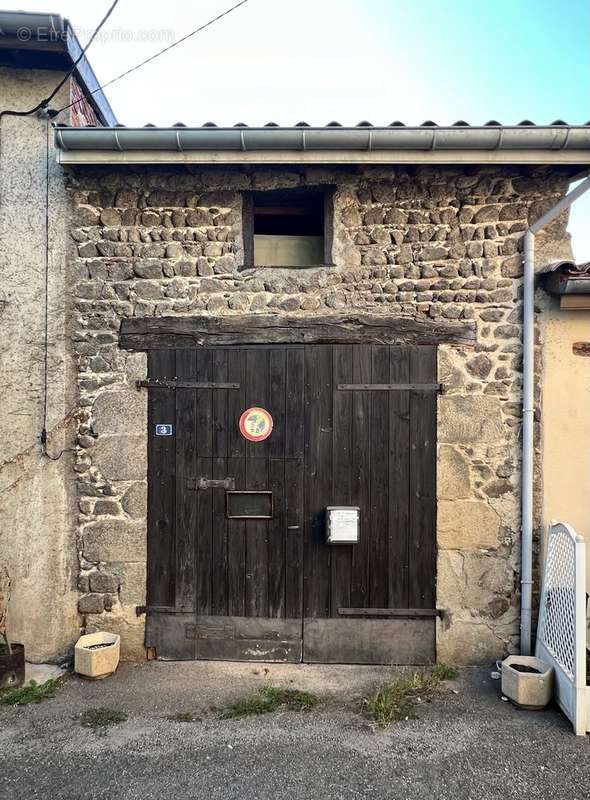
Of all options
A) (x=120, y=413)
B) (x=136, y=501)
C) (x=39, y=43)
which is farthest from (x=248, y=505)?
(x=39, y=43)

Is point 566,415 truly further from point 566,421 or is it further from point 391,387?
point 391,387

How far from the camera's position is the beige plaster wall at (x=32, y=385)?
409cm

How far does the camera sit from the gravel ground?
2746 mm

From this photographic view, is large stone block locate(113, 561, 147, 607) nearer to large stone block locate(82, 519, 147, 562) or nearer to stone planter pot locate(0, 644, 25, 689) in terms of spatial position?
large stone block locate(82, 519, 147, 562)

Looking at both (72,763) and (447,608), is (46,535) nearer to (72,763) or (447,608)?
(72,763)

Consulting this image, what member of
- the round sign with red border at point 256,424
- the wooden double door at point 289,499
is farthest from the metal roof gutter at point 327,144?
the round sign with red border at point 256,424

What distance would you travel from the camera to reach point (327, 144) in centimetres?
380

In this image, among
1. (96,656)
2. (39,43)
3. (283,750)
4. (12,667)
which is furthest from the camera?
(39,43)

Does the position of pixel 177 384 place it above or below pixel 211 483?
above

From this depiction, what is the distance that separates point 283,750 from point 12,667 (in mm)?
2127

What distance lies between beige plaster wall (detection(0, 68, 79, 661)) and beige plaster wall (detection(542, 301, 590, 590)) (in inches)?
155

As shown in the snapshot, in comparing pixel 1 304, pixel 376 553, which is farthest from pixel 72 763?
pixel 1 304

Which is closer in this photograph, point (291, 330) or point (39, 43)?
point (39, 43)

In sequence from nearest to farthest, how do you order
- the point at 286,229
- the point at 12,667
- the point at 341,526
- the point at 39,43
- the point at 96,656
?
the point at 12,667, the point at 96,656, the point at 39,43, the point at 341,526, the point at 286,229
